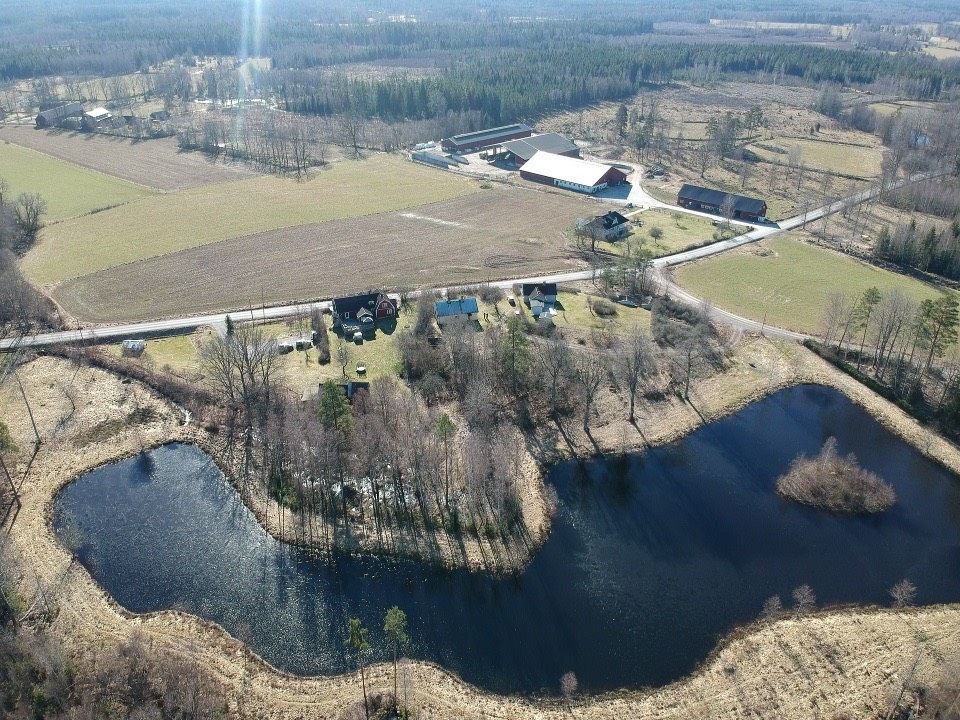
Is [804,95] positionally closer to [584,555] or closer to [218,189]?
[218,189]

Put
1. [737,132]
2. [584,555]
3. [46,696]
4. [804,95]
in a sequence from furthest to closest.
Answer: [804,95] → [737,132] → [584,555] → [46,696]

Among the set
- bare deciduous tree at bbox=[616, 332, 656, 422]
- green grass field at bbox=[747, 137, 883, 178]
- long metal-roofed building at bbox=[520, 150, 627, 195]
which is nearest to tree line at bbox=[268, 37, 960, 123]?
long metal-roofed building at bbox=[520, 150, 627, 195]

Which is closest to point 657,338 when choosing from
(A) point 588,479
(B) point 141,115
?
(A) point 588,479

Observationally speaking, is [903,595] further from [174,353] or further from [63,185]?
[63,185]

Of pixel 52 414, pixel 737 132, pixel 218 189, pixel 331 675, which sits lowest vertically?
pixel 331 675

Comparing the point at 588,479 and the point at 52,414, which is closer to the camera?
the point at 588,479

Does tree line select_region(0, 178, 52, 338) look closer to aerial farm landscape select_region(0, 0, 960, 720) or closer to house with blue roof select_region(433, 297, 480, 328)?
aerial farm landscape select_region(0, 0, 960, 720)

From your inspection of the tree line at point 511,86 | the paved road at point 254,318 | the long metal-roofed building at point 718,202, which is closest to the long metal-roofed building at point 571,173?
the long metal-roofed building at point 718,202
